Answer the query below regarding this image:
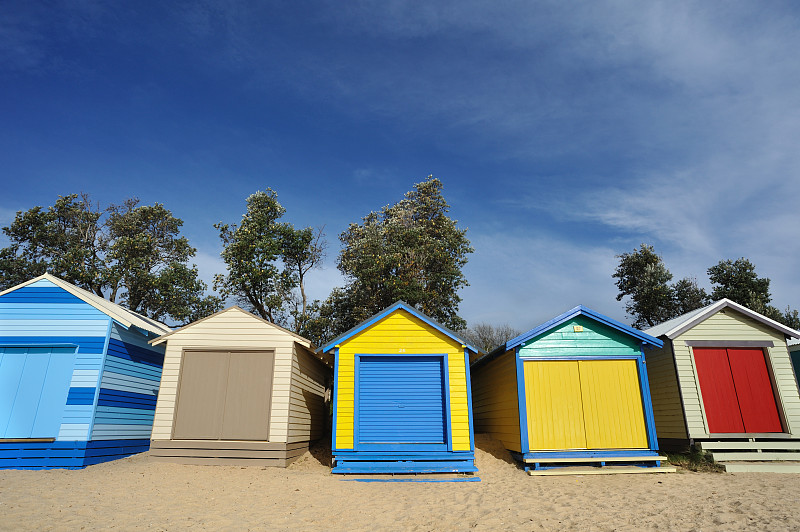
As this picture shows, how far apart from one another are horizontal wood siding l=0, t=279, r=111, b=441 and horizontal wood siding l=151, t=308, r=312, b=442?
1685 millimetres

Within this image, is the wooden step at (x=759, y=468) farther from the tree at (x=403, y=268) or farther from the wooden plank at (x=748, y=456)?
the tree at (x=403, y=268)

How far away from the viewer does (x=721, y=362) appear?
13383 mm

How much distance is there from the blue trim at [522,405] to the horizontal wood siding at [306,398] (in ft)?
20.3

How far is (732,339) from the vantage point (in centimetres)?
1362

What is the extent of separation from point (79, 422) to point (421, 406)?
8.83m

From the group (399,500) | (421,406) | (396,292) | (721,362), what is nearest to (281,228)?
(396,292)

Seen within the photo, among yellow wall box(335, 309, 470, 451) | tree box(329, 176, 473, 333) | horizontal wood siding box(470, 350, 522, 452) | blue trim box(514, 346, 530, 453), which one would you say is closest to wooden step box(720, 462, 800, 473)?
blue trim box(514, 346, 530, 453)

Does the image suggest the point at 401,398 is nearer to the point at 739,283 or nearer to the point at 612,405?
the point at 612,405

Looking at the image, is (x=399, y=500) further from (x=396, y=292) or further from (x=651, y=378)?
(x=396, y=292)

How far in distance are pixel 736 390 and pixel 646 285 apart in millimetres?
18650

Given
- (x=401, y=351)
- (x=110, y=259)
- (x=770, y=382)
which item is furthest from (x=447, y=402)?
(x=110, y=259)

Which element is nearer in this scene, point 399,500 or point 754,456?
point 399,500

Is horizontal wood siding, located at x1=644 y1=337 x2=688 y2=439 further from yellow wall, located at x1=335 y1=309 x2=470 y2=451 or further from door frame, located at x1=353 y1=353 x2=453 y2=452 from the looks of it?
door frame, located at x1=353 y1=353 x2=453 y2=452

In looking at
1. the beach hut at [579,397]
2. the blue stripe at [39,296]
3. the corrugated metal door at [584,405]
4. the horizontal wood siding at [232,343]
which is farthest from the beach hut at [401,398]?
the blue stripe at [39,296]
